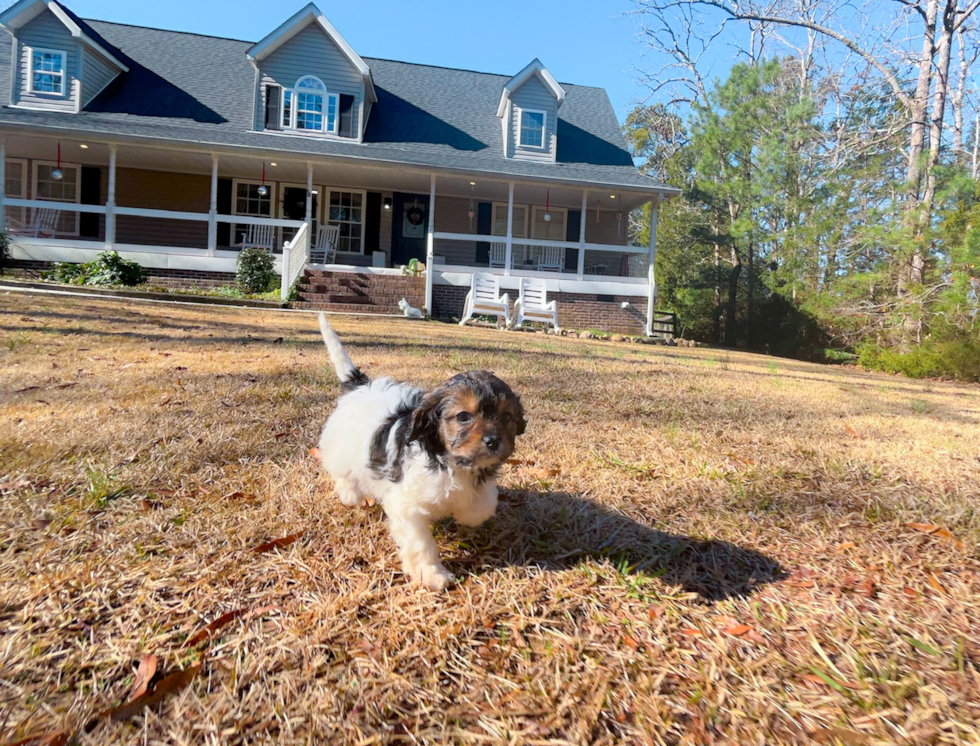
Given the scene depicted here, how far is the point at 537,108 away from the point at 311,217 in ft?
27.8

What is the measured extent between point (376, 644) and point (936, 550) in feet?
7.13

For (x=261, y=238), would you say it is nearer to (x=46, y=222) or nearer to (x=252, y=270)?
(x=252, y=270)

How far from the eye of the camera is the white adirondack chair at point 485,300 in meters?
15.8

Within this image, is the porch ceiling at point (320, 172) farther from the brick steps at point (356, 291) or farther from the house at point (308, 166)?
the brick steps at point (356, 291)

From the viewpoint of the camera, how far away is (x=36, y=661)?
1543mm

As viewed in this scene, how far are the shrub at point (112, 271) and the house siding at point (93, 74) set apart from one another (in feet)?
22.2

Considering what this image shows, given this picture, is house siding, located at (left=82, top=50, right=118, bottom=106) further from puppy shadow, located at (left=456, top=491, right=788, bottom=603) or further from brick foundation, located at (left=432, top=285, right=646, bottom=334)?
puppy shadow, located at (left=456, top=491, right=788, bottom=603)

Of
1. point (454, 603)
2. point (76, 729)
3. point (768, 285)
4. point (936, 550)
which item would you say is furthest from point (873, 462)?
point (768, 285)

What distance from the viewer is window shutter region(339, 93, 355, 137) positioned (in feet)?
64.4

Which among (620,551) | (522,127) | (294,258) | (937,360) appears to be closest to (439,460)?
(620,551)

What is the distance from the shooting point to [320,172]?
19688 millimetres

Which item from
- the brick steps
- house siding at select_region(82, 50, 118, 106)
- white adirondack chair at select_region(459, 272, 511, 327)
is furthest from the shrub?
white adirondack chair at select_region(459, 272, 511, 327)

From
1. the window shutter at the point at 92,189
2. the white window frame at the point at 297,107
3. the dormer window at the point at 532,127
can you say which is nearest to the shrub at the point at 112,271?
the window shutter at the point at 92,189

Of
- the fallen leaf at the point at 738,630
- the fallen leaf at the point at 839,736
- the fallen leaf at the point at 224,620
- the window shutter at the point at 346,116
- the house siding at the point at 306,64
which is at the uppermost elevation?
the house siding at the point at 306,64
